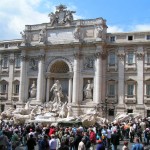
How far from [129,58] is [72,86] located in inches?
342

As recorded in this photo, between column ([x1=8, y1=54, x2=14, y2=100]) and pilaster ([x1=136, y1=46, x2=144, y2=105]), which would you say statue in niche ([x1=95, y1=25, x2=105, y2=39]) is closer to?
pilaster ([x1=136, y1=46, x2=144, y2=105])

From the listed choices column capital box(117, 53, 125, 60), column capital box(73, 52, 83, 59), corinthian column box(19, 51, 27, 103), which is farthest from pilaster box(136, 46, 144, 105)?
corinthian column box(19, 51, 27, 103)

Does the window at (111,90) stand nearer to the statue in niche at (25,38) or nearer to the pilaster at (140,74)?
the pilaster at (140,74)

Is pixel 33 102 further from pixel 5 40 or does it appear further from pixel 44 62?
pixel 5 40

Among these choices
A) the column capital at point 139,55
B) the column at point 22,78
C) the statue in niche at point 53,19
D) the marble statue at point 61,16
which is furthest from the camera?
the column at point 22,78

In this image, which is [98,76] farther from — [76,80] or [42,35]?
[42,35]

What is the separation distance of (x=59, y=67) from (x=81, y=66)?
172 inches

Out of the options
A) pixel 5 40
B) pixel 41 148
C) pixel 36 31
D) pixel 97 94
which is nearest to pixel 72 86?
pixel 97 94

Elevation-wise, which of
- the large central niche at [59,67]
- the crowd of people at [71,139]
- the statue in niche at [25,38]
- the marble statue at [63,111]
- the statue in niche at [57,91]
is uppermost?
the statue in niche at [25,38]

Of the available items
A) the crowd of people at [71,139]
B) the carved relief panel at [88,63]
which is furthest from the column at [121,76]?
the crowd of people at [71,139]

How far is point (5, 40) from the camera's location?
1940 inches

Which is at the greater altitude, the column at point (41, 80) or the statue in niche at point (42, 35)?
the statue in niche at point (42, 35)

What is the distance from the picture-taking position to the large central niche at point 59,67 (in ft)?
146

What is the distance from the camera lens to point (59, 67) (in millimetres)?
45125
